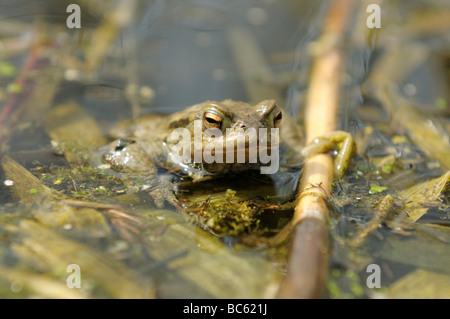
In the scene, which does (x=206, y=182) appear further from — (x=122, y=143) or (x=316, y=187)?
(x=316, y=187)

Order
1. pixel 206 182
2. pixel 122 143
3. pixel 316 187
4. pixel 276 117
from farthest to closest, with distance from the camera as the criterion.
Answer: pixel 122 143, pixel 206 182, pixel 276 117, pixel 316 187

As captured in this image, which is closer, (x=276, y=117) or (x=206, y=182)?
(x=276, y=117)

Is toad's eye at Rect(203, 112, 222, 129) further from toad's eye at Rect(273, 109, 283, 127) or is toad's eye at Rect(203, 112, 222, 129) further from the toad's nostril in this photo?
the toad's nostril

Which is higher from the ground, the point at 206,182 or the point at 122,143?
the point at 122,143

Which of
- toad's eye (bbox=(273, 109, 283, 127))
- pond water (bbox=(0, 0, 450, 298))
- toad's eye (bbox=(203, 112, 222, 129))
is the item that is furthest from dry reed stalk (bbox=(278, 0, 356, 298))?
toad's eye (bbox=(203, 112, 222, 129))

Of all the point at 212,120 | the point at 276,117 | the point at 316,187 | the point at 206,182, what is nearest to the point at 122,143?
the point at 206,182
